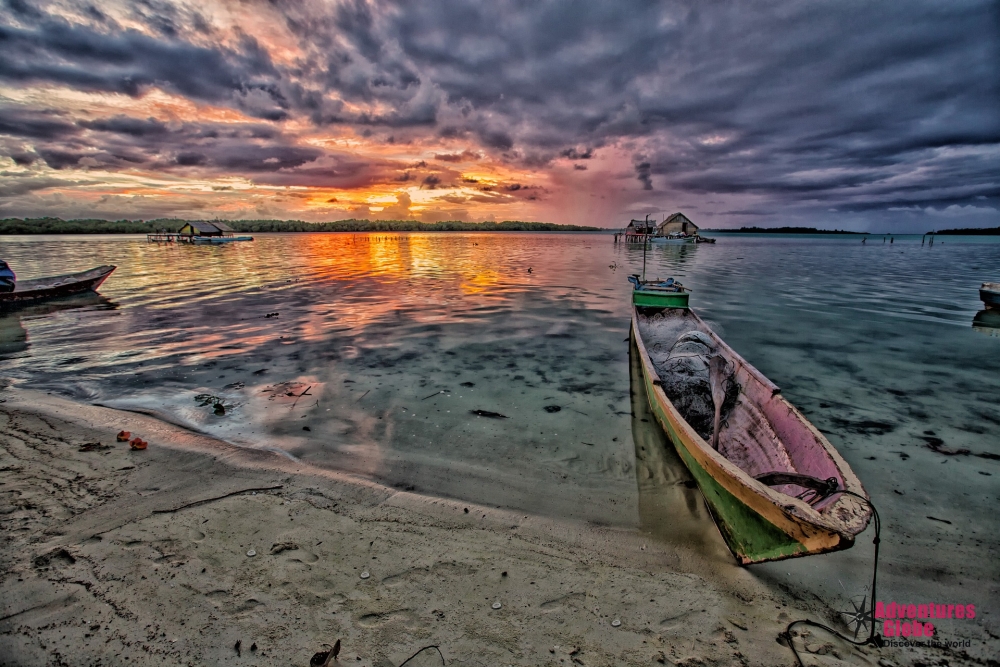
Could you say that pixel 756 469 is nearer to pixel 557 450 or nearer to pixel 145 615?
pixel 557 450

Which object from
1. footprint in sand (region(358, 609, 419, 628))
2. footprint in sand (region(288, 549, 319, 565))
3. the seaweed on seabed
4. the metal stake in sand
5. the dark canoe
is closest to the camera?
footprint in sand (region(358, 609, 419, 628))

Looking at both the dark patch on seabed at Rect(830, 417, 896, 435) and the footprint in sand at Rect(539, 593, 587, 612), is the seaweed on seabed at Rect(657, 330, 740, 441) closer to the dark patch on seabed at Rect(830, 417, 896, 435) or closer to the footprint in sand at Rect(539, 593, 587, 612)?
the dark patch on seabed at Rect(830, 417, 896, 435)

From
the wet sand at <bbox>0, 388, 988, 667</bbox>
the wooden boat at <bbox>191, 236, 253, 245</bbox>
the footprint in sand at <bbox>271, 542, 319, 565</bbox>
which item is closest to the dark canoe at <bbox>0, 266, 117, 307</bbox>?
the wet sand at <bbox>0, 388, 988, 667</bbox>

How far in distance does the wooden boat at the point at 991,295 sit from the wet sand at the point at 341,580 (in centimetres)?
2010

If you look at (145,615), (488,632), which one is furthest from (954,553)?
(145,615)

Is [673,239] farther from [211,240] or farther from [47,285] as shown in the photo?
[211,240]

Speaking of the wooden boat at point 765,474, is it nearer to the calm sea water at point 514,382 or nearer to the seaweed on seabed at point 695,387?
the seaweed on seabed at point 695,387

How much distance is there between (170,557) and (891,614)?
656 cm

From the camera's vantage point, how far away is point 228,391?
788cm

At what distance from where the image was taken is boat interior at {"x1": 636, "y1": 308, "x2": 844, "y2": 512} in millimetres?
3855

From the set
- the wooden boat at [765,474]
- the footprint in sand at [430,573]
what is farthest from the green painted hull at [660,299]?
the footprint in sand at [430,573]

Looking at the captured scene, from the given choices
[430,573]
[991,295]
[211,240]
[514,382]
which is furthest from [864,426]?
[211,240]

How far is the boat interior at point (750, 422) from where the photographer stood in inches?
152

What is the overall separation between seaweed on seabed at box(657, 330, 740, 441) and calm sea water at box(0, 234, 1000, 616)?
0.72 meters
